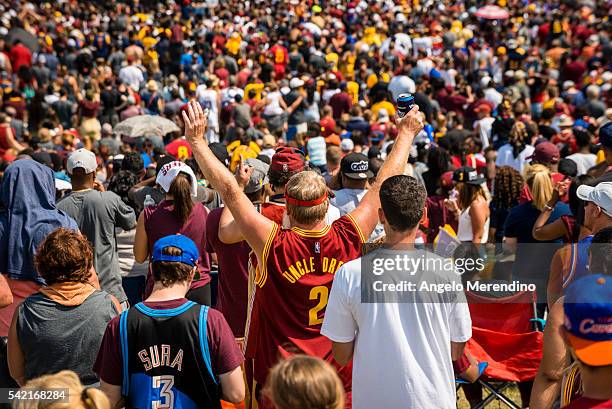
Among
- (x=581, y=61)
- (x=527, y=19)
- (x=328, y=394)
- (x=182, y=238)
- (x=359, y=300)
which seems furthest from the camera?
(x=527, y=19)

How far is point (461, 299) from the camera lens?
352cm

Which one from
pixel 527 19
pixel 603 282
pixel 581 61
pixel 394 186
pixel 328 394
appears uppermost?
pixel 527 19

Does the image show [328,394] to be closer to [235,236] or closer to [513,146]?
[235,236]

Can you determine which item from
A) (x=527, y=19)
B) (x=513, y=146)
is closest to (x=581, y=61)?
(x=527, y=19)

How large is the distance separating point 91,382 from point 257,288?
951 millimetres

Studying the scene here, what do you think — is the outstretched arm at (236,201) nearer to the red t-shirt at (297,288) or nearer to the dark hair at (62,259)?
the red t-shirt at (297,288)

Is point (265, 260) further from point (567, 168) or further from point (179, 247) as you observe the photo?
point (567, 168)

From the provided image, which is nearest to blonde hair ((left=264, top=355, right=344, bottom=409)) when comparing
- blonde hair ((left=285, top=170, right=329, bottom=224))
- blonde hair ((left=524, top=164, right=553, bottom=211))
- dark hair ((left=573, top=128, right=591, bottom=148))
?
blonde hair ((left=285, top=170, right=329, bottom=224))

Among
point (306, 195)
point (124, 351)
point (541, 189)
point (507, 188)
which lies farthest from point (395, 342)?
point (507, 188)

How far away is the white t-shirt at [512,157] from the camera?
10898 mm

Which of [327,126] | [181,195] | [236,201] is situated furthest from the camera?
[327,126]

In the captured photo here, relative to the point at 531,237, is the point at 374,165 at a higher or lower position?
higher

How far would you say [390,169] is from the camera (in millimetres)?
4188

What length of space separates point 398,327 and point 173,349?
875 millimetres
